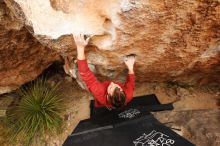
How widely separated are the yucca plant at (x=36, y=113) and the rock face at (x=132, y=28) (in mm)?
1253

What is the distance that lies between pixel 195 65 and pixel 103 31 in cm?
162

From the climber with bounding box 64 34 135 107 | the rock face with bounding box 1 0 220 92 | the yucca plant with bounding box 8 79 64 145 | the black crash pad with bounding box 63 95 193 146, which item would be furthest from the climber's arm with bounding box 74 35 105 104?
the yucca plant with bounding box 8 79 64 145

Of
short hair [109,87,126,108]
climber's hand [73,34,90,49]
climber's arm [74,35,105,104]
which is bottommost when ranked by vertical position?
short hair [109,87,126,108]

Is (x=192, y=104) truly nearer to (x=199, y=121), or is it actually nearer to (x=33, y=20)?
(x=199, y=121)

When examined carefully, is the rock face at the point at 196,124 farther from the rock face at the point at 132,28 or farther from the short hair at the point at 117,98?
the short hair at the point at 117,98

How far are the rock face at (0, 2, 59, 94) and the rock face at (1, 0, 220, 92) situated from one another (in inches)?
22.8

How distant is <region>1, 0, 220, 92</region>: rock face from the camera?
3.92 m

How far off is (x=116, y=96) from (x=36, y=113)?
2066 millimetres

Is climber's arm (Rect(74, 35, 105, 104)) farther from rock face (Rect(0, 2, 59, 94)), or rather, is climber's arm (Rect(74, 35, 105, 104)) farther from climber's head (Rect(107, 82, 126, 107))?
rock face (Rect(0, 2, 59, 94))

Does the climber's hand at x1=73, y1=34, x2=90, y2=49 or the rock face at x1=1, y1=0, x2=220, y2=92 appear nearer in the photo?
the rock face at x1=1, y1=0, x2=220, y2=92

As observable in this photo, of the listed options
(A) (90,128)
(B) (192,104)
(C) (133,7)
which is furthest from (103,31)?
(B) (192,104)

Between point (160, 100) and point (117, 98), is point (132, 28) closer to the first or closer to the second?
point (117, 98)

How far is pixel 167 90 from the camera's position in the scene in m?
6.05

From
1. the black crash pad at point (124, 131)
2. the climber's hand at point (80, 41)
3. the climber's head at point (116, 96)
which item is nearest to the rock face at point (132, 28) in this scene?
the climber's hand at point (80, 41)
